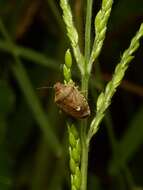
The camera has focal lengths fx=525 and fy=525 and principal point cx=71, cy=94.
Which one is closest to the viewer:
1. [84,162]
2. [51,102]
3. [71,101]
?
[84,162]

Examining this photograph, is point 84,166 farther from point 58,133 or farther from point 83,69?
point 58,133

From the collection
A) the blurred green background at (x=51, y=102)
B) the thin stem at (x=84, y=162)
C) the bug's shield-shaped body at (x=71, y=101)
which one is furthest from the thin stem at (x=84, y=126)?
the blurred green background at (x=51, y=102)

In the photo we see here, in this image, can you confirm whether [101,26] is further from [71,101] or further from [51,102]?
[51,102]

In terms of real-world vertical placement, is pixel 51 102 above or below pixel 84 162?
below

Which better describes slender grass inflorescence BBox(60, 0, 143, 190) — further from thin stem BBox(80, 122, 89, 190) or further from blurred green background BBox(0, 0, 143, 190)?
blurred green background BBox(0, 0, 143, 190)

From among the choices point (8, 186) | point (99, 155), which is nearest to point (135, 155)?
point (99, 155)

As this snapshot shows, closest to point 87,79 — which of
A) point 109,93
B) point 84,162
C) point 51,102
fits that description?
point 109,93
